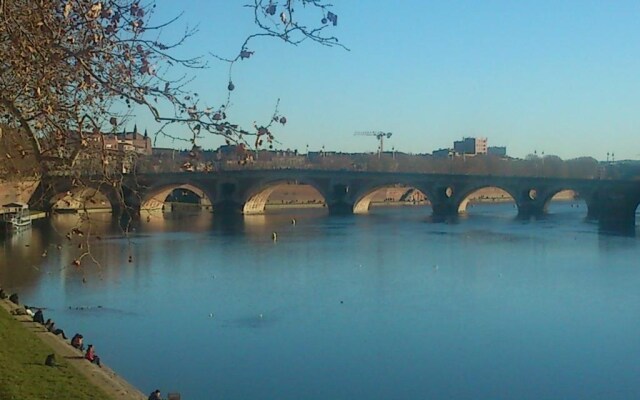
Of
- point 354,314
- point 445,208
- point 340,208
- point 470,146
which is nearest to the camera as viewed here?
point 354,314

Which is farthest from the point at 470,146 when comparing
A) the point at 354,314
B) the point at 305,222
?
the point at 354,314

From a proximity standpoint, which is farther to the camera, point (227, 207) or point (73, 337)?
point (227, 207)

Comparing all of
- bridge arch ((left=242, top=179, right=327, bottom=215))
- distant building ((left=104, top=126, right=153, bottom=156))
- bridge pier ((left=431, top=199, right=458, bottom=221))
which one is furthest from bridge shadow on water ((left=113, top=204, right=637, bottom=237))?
distant building ((left=104, top=126, right=153, bottom=156))

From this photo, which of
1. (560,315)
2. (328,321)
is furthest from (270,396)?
(560,315)

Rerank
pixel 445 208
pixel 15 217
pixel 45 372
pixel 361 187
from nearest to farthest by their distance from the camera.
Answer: pixel 45 372 < pixel 15 217 < pixel 445 208 < pixel 361 187

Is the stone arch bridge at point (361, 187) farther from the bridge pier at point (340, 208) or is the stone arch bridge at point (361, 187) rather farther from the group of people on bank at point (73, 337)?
the group of people on bank at point (73, 337)

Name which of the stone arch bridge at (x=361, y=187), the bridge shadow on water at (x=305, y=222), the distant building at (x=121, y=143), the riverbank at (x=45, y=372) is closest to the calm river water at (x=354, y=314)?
the riverbank at (x=45, y=372)

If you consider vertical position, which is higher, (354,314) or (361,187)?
(361,187)

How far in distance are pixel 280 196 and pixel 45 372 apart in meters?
52.6

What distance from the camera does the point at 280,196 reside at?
61750mm

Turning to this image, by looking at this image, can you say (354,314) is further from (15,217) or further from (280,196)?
(280,196)

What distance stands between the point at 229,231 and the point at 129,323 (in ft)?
66.0

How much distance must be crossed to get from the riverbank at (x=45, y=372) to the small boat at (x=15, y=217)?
69.6ft

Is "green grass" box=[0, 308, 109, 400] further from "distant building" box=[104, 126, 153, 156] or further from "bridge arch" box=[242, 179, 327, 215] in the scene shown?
"bridge arch" box=[242, 179, 327, 215]
